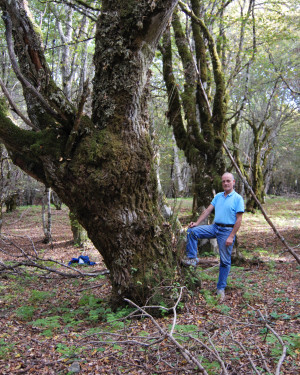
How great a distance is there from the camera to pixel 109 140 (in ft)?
12.0

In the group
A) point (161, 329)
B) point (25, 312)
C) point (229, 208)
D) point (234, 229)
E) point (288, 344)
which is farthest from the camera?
point (229, 208)

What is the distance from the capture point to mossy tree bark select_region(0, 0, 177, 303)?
3598mm

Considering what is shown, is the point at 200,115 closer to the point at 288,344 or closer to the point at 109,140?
the point at 109,140

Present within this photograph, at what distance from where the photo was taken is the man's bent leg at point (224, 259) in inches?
182

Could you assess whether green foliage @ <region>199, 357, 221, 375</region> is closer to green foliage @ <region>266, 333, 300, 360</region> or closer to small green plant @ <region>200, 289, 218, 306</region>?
green foliage @ <region>266, 333, 300, 360</region>

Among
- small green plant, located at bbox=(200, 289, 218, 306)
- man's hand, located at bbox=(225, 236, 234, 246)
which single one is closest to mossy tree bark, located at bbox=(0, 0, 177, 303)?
small green plant, located at bbox=(200, 289, 218, 306)

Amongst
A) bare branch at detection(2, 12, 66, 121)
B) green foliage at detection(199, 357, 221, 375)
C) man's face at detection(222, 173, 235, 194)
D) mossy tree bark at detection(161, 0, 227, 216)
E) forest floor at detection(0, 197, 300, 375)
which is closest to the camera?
green foliage at detection(199, 357, 221, 375)

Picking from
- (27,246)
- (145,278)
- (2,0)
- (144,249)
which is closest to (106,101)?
(2,0)

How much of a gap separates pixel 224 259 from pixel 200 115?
4684 mm

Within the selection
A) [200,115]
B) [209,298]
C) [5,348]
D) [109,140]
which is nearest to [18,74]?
[109,140]

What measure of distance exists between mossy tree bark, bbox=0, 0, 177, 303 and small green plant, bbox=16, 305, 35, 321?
55.4 inches

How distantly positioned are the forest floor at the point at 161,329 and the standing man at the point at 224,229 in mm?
481

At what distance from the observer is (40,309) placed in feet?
14.9

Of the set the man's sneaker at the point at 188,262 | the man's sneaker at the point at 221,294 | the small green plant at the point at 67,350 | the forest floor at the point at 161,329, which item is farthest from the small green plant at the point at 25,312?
the man's sneaker at the point at 221,294
